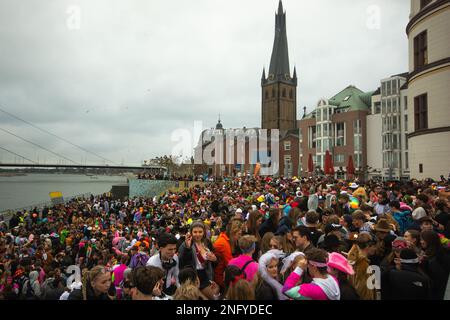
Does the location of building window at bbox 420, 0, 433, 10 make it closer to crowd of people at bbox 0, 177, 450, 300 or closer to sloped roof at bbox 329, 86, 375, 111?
crowd of people at bbox 0, 177, 450, 300

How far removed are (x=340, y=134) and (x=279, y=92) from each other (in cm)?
6146

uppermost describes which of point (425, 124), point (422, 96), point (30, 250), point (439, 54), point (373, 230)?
point (439, 54)

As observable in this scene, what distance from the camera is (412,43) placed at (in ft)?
66.9

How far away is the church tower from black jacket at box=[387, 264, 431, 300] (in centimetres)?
11248

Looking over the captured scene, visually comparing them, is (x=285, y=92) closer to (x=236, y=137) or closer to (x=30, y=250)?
(x=236, y=137)

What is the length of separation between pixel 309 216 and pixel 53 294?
544 cm

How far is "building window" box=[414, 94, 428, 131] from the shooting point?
763 inches

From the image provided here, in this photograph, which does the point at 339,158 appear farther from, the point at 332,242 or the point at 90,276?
the point at 90,276

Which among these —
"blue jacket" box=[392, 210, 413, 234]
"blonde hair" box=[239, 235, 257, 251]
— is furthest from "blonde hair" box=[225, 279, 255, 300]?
"blue jacket" box=[392, 210, 413, 234]

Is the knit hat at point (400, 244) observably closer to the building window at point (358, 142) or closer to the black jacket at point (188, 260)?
the black jacket at point (188, 260)

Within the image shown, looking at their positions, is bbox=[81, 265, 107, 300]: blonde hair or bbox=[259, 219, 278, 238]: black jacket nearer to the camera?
bbox=[81, 265, 107, 300]: blonde hair

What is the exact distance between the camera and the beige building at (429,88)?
17719mm
